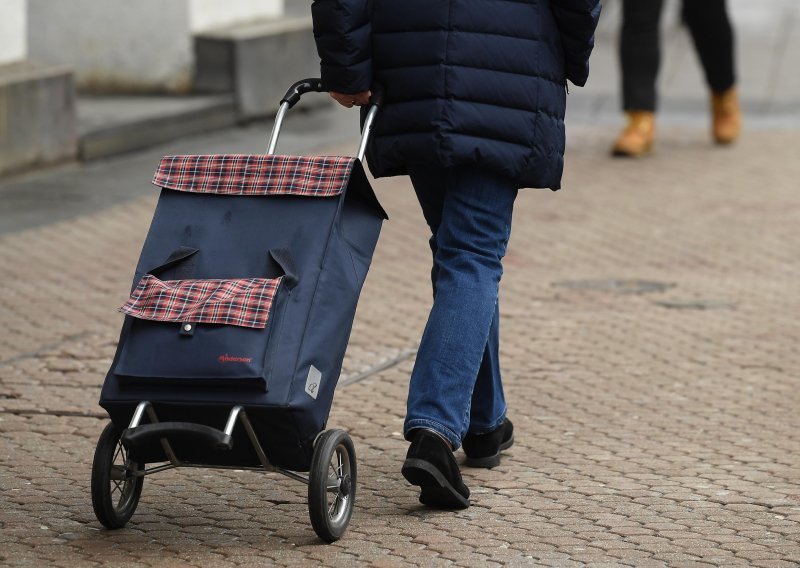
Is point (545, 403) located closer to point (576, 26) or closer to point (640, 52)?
point (576, 26)

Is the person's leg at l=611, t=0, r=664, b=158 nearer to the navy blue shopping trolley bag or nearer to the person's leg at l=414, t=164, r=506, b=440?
the person's leg at l=414, t=164, r=506, b=440

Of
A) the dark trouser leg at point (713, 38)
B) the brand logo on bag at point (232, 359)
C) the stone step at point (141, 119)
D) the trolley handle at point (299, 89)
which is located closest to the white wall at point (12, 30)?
the stone step at point (141, 119)

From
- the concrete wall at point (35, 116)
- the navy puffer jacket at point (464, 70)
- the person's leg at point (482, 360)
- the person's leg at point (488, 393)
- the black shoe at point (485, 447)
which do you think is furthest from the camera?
the concrete wall at point (35, 116)

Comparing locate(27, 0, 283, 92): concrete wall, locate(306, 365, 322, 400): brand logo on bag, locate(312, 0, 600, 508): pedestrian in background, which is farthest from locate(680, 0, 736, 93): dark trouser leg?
locate(306, 365, 322, 400): brand logo on bag

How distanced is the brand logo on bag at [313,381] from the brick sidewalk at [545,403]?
1.28 ft

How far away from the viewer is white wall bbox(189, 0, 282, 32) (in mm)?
11852

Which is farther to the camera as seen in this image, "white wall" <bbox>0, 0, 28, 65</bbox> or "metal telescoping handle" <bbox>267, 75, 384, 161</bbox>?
"white wall" <bbox>0, 0, 28, 65</bbox>

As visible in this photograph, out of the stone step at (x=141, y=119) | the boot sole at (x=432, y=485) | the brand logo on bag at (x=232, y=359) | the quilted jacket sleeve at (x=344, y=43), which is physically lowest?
the stone step at (x=141, y=119)

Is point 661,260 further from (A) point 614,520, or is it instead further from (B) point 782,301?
(A) point 614,520

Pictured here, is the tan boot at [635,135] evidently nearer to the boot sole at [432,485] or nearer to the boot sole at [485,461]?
the boot sole at [485,461]

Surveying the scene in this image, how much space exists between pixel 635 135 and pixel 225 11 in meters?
3.29

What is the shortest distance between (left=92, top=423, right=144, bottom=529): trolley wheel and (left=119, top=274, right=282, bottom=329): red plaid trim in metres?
0.33

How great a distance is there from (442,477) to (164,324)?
813 mm

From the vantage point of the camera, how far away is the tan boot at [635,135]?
10.8m
